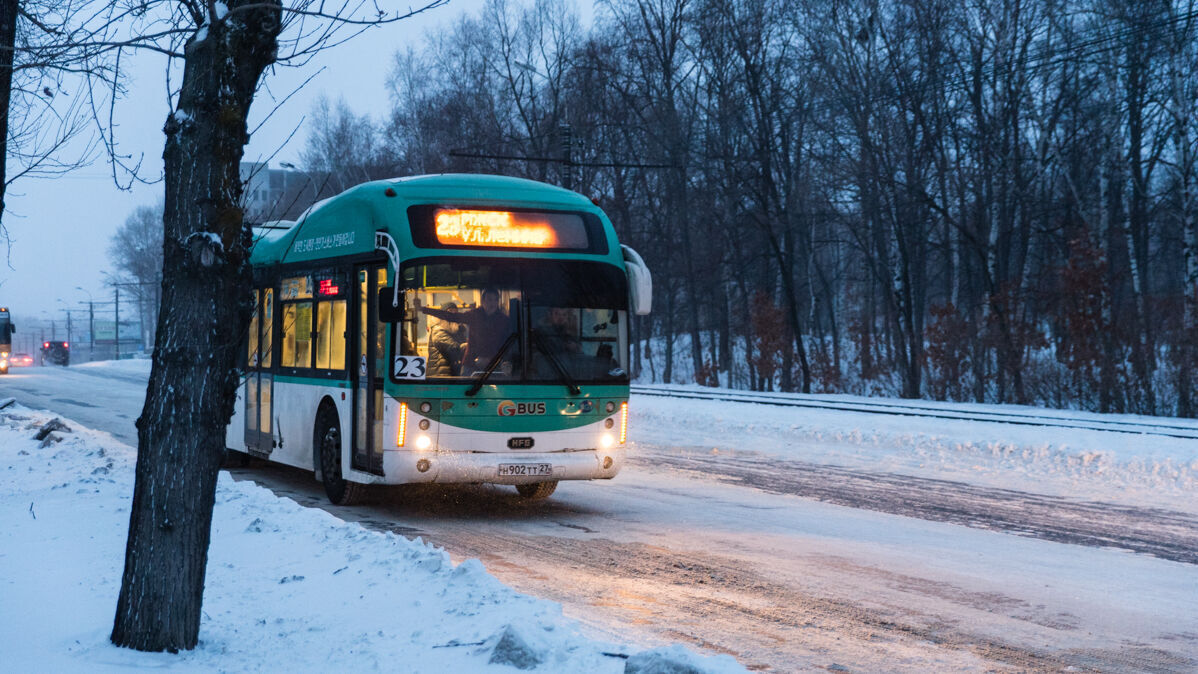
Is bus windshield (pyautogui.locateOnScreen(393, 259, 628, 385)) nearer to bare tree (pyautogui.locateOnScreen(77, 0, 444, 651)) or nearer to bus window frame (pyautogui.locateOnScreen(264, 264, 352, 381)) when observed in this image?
bus window frame (pyautogui.locateOnScreen(264, 264, 352, 381))

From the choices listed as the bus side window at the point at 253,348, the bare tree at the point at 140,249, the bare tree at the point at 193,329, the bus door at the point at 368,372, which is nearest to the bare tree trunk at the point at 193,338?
the bare tree at the point at 193,329

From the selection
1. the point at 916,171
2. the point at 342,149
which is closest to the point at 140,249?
the point at 342,149

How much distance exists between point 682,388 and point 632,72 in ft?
48.6

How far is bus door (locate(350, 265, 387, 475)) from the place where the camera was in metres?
11.3

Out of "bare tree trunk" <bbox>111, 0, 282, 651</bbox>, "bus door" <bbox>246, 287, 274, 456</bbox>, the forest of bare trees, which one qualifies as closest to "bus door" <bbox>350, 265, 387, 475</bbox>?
"bus door" <bbox>246, 287, 274, 456</bbox>

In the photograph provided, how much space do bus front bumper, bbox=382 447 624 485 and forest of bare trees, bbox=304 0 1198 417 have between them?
1409cm

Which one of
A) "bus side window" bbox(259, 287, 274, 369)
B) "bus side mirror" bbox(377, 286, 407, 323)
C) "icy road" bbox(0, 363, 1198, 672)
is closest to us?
"icy road" bbox(0, 363, 1198, 672)

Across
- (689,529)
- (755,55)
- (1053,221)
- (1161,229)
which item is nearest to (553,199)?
(689,529)

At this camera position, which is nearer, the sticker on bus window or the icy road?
the icy road

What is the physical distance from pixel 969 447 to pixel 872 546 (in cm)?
880

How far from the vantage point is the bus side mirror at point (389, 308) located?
35.5 feet

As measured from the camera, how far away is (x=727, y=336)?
1715 inches

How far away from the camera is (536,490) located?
1285 cm

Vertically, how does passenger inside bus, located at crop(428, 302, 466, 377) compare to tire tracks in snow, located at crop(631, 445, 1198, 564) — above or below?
above
